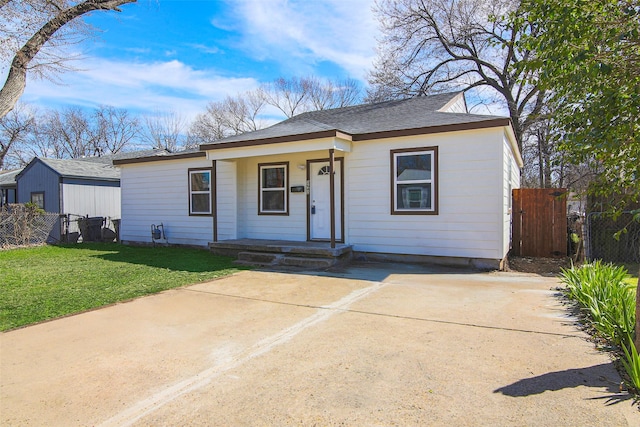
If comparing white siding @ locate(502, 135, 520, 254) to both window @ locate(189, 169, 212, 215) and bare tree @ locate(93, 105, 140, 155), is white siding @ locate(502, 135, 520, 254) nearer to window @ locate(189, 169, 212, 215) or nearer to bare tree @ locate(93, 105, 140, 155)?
window @ locate(189, 169, 212, 215)

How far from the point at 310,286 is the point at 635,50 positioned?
16.5 feet

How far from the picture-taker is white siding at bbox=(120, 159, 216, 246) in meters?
11.7

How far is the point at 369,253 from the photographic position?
909 centimetres

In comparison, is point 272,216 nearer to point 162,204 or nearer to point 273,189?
point 273,189

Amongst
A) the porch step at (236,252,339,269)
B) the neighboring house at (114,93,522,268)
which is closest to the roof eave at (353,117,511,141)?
the neighboring house at (114,93,522,268)

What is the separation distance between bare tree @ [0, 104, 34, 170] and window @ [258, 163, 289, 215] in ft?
115

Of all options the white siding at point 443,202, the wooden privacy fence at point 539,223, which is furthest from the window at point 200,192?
the wooden privacy fence at point 539,223

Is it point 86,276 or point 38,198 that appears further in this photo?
point 38,198

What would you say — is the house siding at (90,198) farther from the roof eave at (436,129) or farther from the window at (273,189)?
the roof eave at (436,129)

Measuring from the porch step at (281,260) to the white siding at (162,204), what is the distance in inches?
103


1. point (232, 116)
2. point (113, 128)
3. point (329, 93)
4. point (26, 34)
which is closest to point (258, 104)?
point (232, 116)

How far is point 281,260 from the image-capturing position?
8.76 m

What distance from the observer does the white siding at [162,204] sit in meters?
11.7

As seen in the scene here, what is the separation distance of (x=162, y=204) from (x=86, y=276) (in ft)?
17.2
